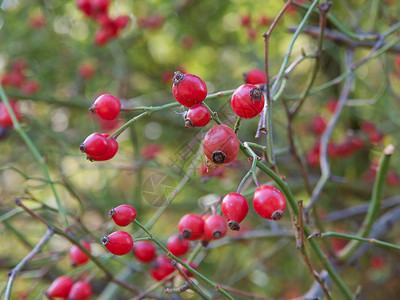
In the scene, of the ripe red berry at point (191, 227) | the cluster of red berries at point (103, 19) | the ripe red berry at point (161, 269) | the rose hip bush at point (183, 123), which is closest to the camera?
the ripe red berry at point (191, 227)

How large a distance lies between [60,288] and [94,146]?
0.71 metres

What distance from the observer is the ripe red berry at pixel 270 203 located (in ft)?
2.85

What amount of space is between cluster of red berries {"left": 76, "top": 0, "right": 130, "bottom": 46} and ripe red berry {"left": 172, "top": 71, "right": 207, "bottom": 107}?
2.19 metres

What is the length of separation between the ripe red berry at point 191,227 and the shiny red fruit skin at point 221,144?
376 mm

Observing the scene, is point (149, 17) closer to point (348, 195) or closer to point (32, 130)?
point (32, 130)

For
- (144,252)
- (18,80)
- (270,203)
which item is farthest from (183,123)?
(270,203)

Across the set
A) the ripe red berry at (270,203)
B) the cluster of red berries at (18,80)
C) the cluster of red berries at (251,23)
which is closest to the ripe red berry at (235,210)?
the ripe red berry at (270,203)

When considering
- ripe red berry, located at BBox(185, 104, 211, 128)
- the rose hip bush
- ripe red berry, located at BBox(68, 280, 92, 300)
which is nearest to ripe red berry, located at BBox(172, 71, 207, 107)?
ripe red berry, located at BBox(185, 104, 211, 128)

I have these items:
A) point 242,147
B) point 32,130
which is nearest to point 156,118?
point 32,130

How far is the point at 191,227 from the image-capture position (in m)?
1.13

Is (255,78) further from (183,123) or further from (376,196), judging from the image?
(183,123)

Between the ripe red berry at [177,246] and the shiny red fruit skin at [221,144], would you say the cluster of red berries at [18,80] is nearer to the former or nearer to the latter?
the ripe red berry at [177,246]

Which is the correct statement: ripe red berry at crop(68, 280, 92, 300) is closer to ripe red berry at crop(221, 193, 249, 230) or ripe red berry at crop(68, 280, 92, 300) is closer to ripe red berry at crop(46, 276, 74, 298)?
ripe red berry at crop(46, 276, 74, 298)

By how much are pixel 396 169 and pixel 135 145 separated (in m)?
1.80
